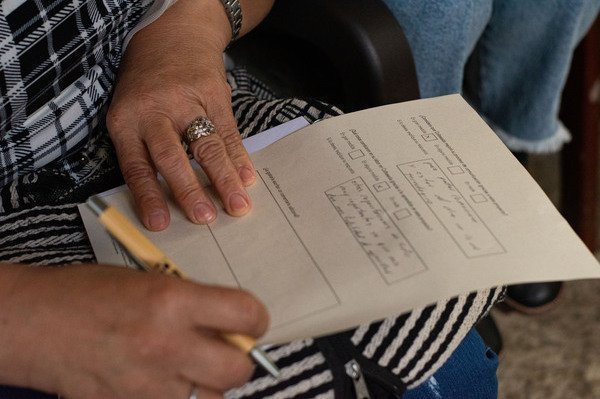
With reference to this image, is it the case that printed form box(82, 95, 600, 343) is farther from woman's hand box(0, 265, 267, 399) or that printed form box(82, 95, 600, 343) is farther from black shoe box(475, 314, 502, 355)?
black shoe box(475, 314, 502, 355)

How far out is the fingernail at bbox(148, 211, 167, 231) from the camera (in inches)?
20.9

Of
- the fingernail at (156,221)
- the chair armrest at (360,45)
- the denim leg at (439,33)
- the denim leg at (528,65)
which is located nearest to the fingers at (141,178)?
the fingernail at (156,221)

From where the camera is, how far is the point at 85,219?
570mm

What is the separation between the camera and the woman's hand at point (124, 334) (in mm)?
405

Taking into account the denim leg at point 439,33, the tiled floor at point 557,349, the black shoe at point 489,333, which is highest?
the denim leg at point 439,33

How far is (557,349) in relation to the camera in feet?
3.66

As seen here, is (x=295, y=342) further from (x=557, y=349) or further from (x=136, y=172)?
(x=557, y=349)

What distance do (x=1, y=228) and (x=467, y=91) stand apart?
0.74 meters

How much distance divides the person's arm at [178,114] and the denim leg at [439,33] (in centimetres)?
23

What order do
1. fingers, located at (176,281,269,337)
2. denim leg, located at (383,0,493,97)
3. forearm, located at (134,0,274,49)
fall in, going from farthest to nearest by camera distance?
denim leg, located at (383,0,493,97) → forearm, located at (134,0,274,49) → fingers, located at (176,281,269,337)

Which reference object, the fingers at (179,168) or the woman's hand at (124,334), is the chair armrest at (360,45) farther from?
the woman's hand at (124,334)

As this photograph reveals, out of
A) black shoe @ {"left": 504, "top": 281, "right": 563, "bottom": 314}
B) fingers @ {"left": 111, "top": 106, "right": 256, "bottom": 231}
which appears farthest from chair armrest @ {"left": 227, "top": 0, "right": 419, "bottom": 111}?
black shoe @ {"left": 504, "top": 281, "right": 563, "bottom": 314}

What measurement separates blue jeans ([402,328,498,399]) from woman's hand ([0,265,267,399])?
210mm

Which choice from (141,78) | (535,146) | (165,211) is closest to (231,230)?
(165,211)
